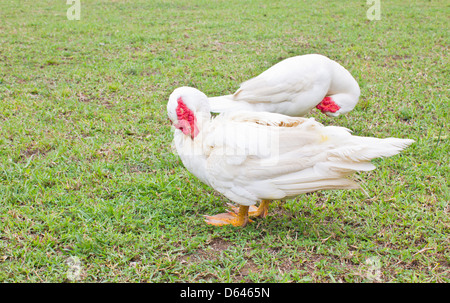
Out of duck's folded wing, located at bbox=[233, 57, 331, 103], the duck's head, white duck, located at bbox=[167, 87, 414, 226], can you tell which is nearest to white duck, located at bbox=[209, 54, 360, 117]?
duck's folded wing, located at bbox=[233, 57, 331, 103]

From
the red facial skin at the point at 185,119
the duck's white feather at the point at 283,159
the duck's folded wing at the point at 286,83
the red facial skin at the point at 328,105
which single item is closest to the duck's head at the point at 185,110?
A: the red facial skin at the point at 185,119

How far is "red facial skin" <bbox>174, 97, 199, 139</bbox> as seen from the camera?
9.30ft

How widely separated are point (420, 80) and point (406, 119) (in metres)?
1.26

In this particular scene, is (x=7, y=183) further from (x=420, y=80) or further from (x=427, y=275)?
(x=420, y=80)

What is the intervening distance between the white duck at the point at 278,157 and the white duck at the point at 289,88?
0.93 metres

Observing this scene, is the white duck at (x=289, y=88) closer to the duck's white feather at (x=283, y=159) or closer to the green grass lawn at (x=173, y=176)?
the green grass lawn at (x=173, y=176)

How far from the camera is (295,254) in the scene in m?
2.67

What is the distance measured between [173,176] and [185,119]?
30.6 inches

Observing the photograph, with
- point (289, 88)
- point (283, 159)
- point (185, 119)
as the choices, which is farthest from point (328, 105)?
point (185, 119)

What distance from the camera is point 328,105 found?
3939mm

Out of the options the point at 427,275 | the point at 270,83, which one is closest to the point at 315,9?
the point at 270,83

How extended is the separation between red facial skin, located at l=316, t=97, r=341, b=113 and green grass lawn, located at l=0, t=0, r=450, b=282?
573mm

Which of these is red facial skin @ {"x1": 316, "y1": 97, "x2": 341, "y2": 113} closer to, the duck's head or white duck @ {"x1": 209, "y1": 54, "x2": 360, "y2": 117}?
white duck @ {"x1": 209, "y1": 54, "x2": 360, "y2": 117}

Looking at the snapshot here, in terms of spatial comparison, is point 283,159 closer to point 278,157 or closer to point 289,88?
point 278,157
